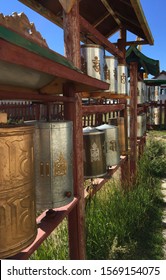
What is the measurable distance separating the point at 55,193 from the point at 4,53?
112cm

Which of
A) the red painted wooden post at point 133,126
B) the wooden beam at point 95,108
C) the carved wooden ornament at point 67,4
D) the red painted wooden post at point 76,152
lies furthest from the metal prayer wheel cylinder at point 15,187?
the red painted wooden post at point 133,126

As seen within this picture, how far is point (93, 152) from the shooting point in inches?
123

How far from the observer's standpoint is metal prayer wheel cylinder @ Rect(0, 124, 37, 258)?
1399 mm

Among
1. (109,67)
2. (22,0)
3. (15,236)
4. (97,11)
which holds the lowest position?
(15,236)

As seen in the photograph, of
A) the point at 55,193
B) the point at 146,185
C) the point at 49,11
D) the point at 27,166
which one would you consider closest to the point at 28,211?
the point at 27,166

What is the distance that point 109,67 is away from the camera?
3650 millimetres

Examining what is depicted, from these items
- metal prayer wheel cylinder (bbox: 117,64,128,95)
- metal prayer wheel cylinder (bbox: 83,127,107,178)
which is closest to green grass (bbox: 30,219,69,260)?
metal prayer wheel cylinder (bbox: 83,127,107,178)

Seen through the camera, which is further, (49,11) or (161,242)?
(161,242)

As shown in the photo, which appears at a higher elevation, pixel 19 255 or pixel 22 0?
pixel 22 0

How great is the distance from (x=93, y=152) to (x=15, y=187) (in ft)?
5.69

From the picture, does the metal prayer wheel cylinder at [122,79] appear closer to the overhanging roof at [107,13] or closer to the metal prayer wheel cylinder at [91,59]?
the overhanging roof at [107,13]

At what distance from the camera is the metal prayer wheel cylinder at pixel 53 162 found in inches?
73.6

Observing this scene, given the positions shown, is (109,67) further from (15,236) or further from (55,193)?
(15,236)
